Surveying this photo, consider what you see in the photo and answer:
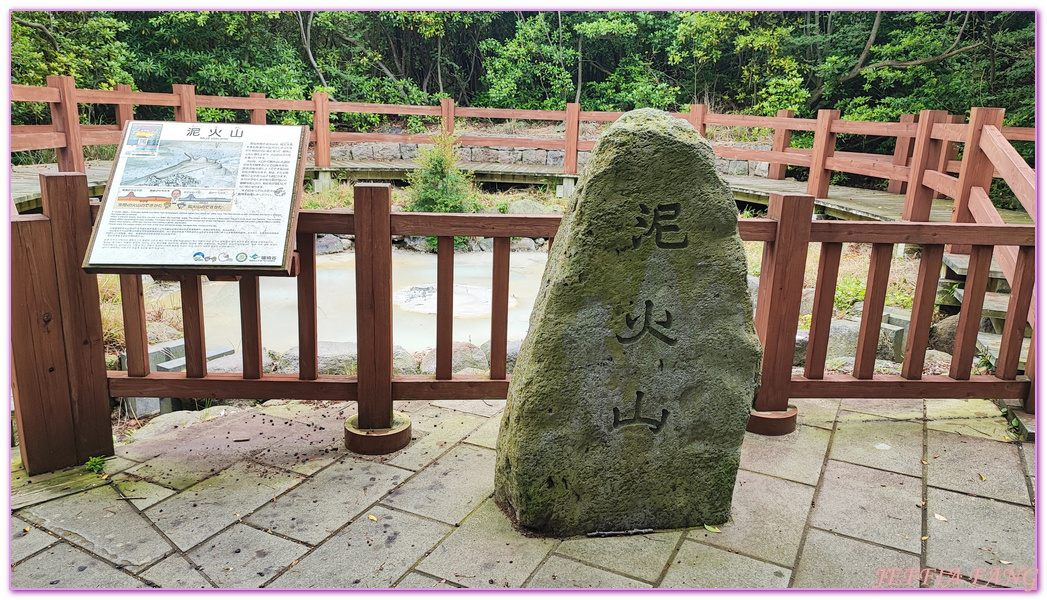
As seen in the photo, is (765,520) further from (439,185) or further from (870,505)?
(439,185)

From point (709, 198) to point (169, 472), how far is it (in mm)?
2269

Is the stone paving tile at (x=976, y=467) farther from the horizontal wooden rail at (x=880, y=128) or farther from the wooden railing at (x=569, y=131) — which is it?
the horizontal wooden rail at (x=880, y=128)

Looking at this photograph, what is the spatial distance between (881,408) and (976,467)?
0.66 meters

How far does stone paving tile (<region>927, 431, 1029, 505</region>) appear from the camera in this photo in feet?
9.27

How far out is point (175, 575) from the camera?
2174 mm

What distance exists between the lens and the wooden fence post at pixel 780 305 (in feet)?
10.0

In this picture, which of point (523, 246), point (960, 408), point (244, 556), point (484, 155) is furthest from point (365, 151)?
point (244, 556)

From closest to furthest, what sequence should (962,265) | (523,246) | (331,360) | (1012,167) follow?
(331,360) → (1012,167) → (962,265) → (523,246)

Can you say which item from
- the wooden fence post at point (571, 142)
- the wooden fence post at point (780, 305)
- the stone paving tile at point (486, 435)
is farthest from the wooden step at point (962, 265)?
the wooden fence post at point (571, 142)

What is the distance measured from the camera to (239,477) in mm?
2818

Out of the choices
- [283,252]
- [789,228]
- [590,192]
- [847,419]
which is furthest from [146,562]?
[847,419]

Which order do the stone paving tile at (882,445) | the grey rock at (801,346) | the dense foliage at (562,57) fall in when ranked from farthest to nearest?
the dense foliage at (562,57)
the grey rock at (801,346)
the stone paving tile at (882,445)

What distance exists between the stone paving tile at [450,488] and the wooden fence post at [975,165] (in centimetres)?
432

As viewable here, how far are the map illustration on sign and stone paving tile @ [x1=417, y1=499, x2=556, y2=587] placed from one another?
111cm
